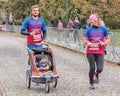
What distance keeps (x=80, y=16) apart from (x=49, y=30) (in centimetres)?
1275

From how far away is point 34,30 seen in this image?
11766 mm

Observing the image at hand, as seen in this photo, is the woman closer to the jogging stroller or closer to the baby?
the jogging stroller

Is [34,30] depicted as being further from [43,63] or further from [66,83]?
[66,83]

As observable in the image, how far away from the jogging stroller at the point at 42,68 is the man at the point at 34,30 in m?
0.29

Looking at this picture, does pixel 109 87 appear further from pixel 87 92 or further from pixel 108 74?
pixel 108 74

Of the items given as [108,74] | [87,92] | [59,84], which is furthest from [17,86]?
[108,74]

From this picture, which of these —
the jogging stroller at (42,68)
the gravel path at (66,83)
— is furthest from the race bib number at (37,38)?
the gravel path at (66,83)

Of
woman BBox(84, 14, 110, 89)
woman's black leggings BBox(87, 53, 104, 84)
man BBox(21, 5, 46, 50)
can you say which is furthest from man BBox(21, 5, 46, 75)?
woman's black leggings BBox(87, 53, 104, 84)

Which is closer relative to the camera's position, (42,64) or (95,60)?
(42,64)

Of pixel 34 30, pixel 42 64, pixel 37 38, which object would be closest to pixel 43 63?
pixel 42 64

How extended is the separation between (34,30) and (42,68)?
3.35 feet

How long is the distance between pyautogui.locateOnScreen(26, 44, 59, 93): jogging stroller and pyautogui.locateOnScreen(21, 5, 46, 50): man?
11.4 inches

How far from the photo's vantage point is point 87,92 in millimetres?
11391

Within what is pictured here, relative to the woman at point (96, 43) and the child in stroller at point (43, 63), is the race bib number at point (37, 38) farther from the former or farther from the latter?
the woman at point (96, 43)
